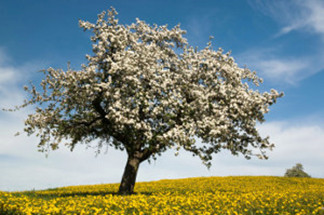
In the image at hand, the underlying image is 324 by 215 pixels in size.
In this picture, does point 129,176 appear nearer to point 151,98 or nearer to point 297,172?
point 151,98

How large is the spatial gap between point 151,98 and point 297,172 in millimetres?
36429

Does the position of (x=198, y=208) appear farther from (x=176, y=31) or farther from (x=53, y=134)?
(x=176, y=31)

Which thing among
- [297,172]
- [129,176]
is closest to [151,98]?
[129,176]

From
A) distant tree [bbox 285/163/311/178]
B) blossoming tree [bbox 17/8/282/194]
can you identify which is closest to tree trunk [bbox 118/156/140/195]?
blossoming tree [bbox 17/8/282/194]

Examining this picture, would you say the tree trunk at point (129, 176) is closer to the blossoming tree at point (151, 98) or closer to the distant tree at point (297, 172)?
the blossoming tree at point (151, 98)

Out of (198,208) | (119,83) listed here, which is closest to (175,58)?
(119,83)

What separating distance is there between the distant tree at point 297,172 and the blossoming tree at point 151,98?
1137 inches

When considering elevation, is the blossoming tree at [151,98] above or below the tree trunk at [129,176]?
above

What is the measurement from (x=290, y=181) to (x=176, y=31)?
25.4 metres

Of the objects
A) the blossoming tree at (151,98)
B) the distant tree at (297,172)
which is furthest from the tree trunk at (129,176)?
the distant tree at (297,172)

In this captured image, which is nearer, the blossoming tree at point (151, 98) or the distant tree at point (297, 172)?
the blossoming tree at point (151, 98)

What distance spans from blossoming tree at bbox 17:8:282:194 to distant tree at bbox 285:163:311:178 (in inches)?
1137

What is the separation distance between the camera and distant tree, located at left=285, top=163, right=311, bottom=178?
46375 millimetres

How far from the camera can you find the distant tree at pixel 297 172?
4638 centimetres
